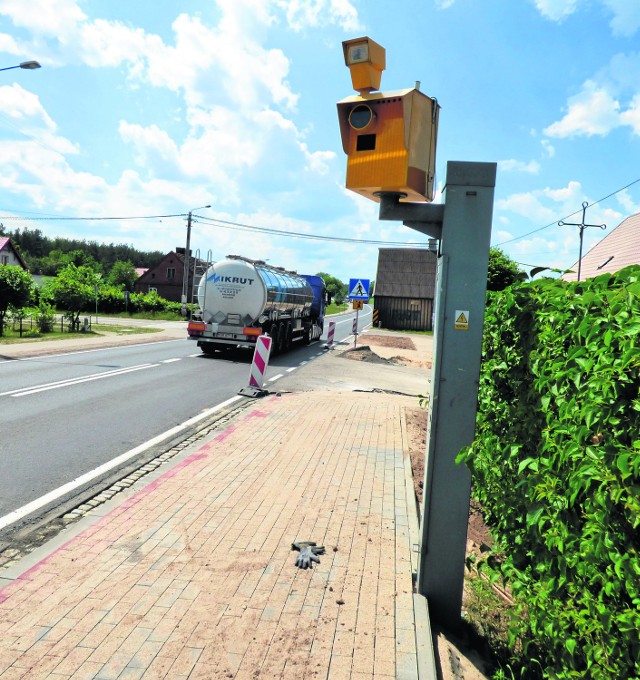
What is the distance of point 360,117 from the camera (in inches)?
140

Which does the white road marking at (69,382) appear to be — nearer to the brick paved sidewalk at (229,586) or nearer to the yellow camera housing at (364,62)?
the brick paved sidewalk at (229,586)

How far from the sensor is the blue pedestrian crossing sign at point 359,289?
70.8 ft

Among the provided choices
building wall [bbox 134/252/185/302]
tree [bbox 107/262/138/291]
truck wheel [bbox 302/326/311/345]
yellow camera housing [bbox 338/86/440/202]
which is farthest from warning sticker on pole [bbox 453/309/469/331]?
tree [bbox 107/262/138/291]

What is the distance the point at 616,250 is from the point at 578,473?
26.4m

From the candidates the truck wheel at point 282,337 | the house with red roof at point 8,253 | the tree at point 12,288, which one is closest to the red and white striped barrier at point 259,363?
the truck wheel at point 282,337

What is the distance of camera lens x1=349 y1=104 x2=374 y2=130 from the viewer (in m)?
3.51

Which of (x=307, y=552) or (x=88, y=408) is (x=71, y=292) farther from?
(x=307, y=552)

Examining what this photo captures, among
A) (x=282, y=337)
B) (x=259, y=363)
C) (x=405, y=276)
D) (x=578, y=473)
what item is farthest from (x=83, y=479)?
(x=405, y=276)

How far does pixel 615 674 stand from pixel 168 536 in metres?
3.50

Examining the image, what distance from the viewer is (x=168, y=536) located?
4.63 meters

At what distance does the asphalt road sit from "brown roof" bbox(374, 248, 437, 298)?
115ft

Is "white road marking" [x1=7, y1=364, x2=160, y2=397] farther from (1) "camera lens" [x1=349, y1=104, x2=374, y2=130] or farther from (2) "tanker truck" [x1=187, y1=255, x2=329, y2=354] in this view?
(1) "camera lens" [x1=349, y1=104, x2=374, y2=130]

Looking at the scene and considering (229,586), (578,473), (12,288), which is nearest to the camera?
(578,473)

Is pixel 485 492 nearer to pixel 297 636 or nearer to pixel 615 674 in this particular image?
pixel 297 636
